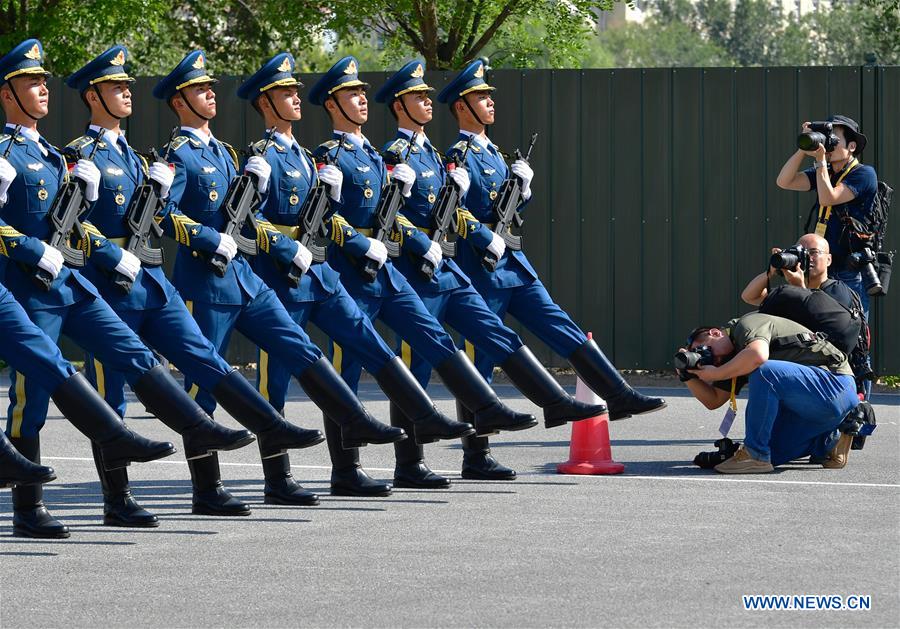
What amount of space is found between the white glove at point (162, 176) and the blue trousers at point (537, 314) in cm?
204

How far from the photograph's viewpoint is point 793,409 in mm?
9781

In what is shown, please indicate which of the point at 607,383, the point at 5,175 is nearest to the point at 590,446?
the point at 607,383

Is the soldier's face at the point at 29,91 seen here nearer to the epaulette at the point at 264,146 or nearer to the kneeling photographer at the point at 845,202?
the epaulette at the point at 264,146

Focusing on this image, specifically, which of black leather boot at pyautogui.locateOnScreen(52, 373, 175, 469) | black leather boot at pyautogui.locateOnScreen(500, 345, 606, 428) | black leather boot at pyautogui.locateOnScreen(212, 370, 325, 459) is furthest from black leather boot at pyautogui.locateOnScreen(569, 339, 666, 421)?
black leather boot at pyautogui.locateOnScreen(52, 373, 175, 469)

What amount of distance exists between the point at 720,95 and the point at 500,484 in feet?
20.3

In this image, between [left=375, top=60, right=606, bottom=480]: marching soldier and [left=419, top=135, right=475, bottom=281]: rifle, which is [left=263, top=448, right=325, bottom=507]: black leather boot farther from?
[left=419, top=135, right=475, bottom=281]: rifle

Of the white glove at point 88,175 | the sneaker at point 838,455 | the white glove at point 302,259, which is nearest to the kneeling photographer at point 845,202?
the sneaker at point 838,455

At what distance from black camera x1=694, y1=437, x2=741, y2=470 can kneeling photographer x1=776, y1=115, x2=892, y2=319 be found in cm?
149

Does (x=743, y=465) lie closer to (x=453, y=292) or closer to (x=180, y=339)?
(x=453, y=292)

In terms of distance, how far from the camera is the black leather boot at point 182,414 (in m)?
8.09

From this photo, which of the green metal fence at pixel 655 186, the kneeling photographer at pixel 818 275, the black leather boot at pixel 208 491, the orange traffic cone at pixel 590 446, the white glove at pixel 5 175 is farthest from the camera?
the green metal fence at pixel 655 186

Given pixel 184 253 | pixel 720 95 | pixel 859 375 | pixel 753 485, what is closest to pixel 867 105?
pixel 720 95

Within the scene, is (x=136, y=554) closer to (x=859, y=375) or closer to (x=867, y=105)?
(x=859, y=375)

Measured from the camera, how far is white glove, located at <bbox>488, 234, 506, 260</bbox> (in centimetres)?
979
